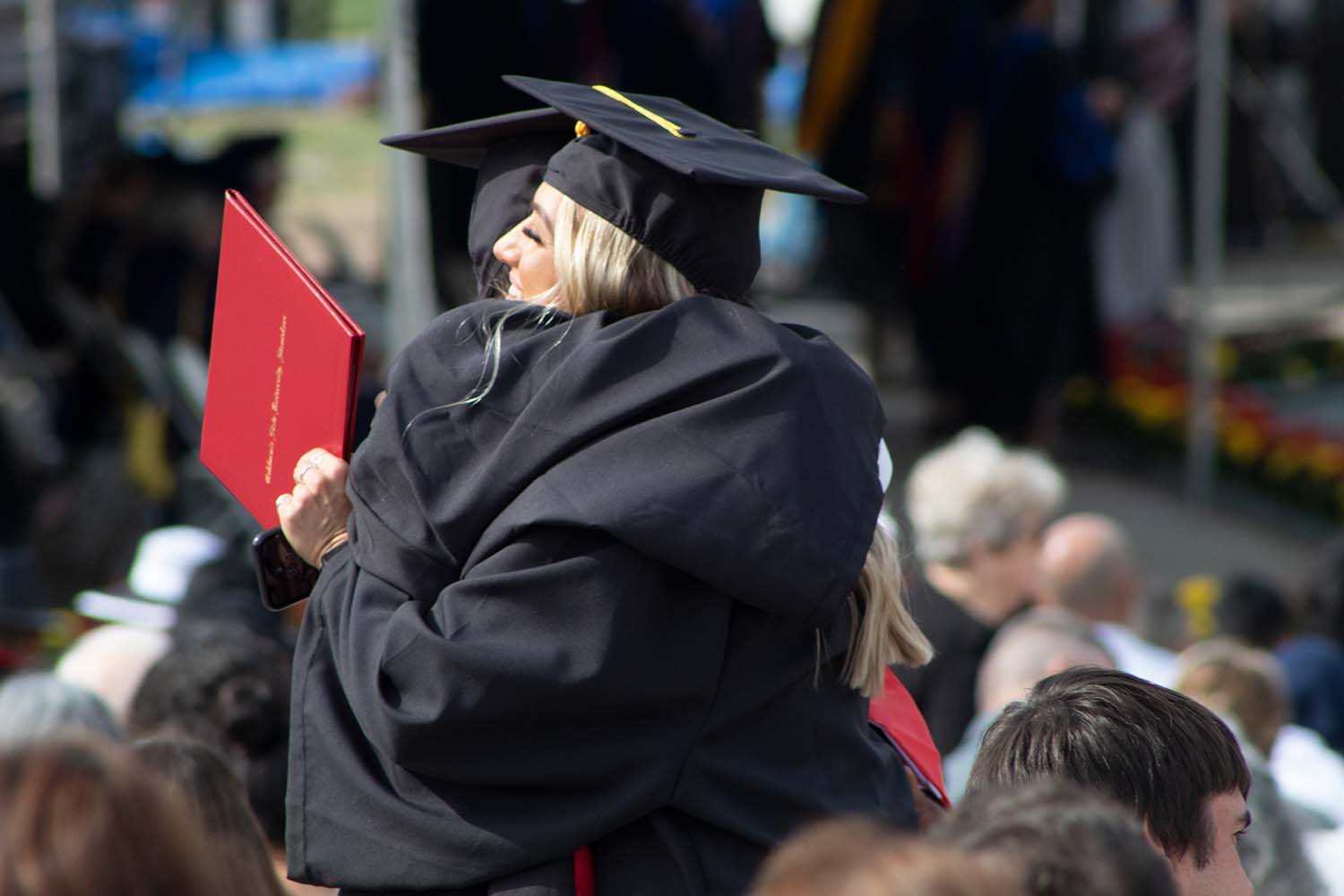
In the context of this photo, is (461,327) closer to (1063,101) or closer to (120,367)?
(120,367)

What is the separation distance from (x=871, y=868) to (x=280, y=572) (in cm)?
107

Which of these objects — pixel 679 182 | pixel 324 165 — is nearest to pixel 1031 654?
pixel 679 182

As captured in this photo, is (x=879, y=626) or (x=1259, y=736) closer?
(x=879, y=626)

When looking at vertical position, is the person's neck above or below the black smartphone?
below

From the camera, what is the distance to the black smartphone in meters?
2.06

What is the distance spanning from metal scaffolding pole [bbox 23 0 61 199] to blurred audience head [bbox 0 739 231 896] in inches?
278

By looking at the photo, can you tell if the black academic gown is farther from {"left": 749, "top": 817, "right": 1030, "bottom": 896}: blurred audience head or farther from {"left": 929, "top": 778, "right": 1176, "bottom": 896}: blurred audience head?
{"left": 749, "top": 817, "right": 1030, "bottom": 896}: blurred audience head

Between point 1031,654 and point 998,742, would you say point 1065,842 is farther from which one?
point 1031,654

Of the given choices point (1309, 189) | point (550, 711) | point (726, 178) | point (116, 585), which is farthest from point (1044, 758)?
point (1309, 189)

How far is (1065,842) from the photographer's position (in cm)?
138

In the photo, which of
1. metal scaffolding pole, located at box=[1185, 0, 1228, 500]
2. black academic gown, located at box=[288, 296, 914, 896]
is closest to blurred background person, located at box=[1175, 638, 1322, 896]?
black academic gown, located at box=[288, 296, 914, 896]

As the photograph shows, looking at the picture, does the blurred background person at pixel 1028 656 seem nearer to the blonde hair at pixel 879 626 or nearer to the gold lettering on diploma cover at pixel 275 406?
the blonde hair at pixel 879 626

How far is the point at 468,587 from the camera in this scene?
1.80m

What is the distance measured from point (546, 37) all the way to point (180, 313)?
222 centimetres
